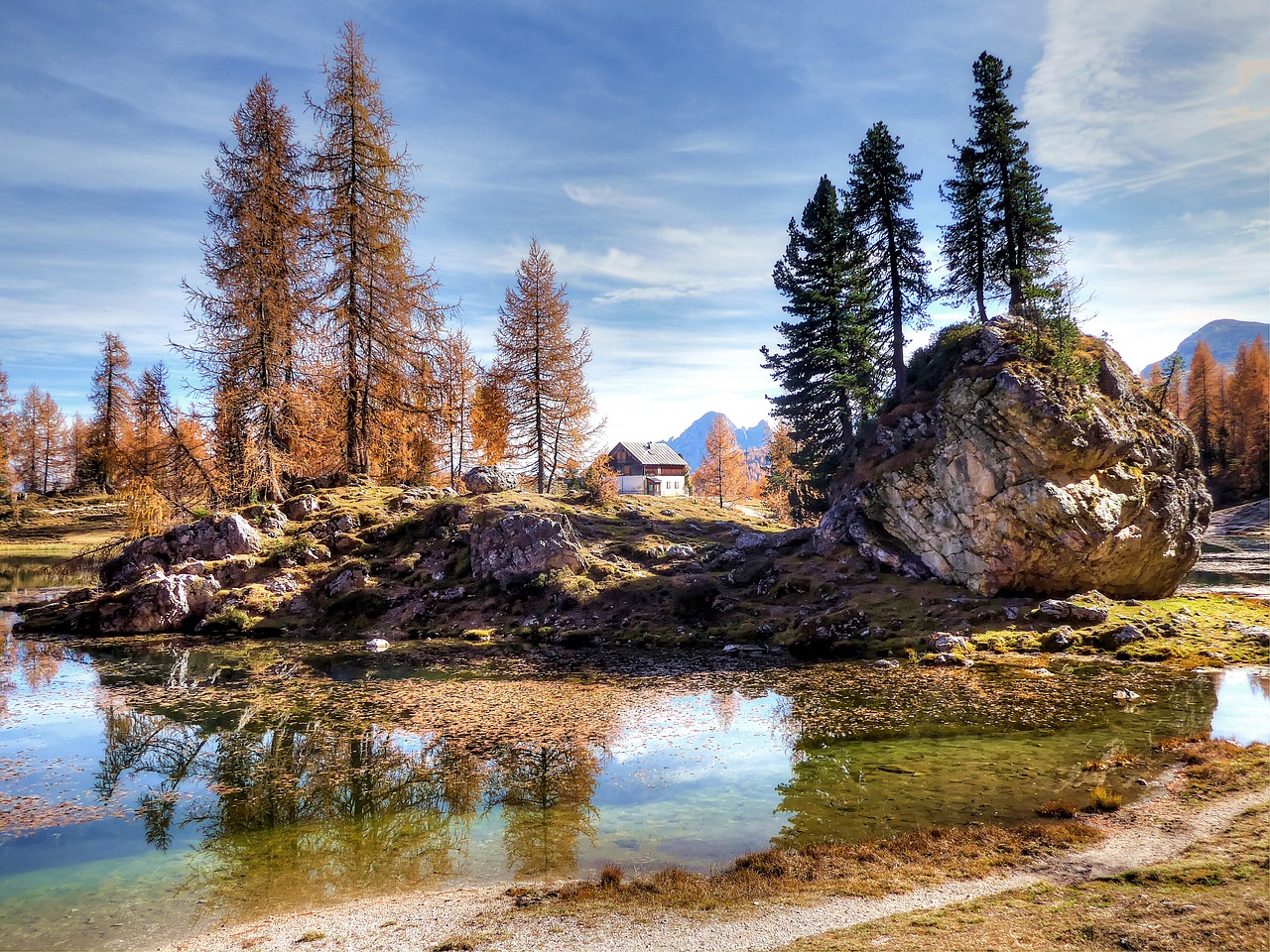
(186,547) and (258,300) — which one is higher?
(258,300)

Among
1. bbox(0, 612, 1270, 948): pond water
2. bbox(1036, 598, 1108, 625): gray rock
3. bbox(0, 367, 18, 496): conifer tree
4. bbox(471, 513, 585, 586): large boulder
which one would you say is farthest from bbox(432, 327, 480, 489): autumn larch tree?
bbox(0, 367, 18, 496): conifer tree

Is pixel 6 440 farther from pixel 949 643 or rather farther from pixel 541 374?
Answer: pixel 949 643

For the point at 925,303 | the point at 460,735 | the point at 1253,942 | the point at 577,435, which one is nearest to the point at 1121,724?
the point at 1253,942

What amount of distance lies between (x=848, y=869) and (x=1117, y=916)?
3294mm

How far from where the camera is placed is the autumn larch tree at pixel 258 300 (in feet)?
114

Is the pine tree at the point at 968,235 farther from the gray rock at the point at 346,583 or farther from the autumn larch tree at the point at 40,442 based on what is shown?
the autumn larch tree at the point at 40,442

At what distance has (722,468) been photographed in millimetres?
72688

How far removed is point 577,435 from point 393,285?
51.4 ft

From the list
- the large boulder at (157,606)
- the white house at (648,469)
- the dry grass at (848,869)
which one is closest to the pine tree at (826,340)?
the dry grass at (848,869)

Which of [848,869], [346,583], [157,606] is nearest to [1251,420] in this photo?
[848,869]

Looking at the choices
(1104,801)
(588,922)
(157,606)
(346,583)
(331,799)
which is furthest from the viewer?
(346,583)

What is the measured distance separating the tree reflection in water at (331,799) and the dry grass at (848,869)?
1654mm

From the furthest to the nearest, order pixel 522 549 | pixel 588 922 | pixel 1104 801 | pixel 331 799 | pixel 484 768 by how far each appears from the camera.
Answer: pixel 522 549 < pixel 484 768 < pixel 331 799 < pixel 1104 801 < pixel 588 922

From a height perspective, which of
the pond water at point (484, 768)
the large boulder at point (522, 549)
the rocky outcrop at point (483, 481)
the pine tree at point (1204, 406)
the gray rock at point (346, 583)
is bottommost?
the pond water at point (484, 768)
